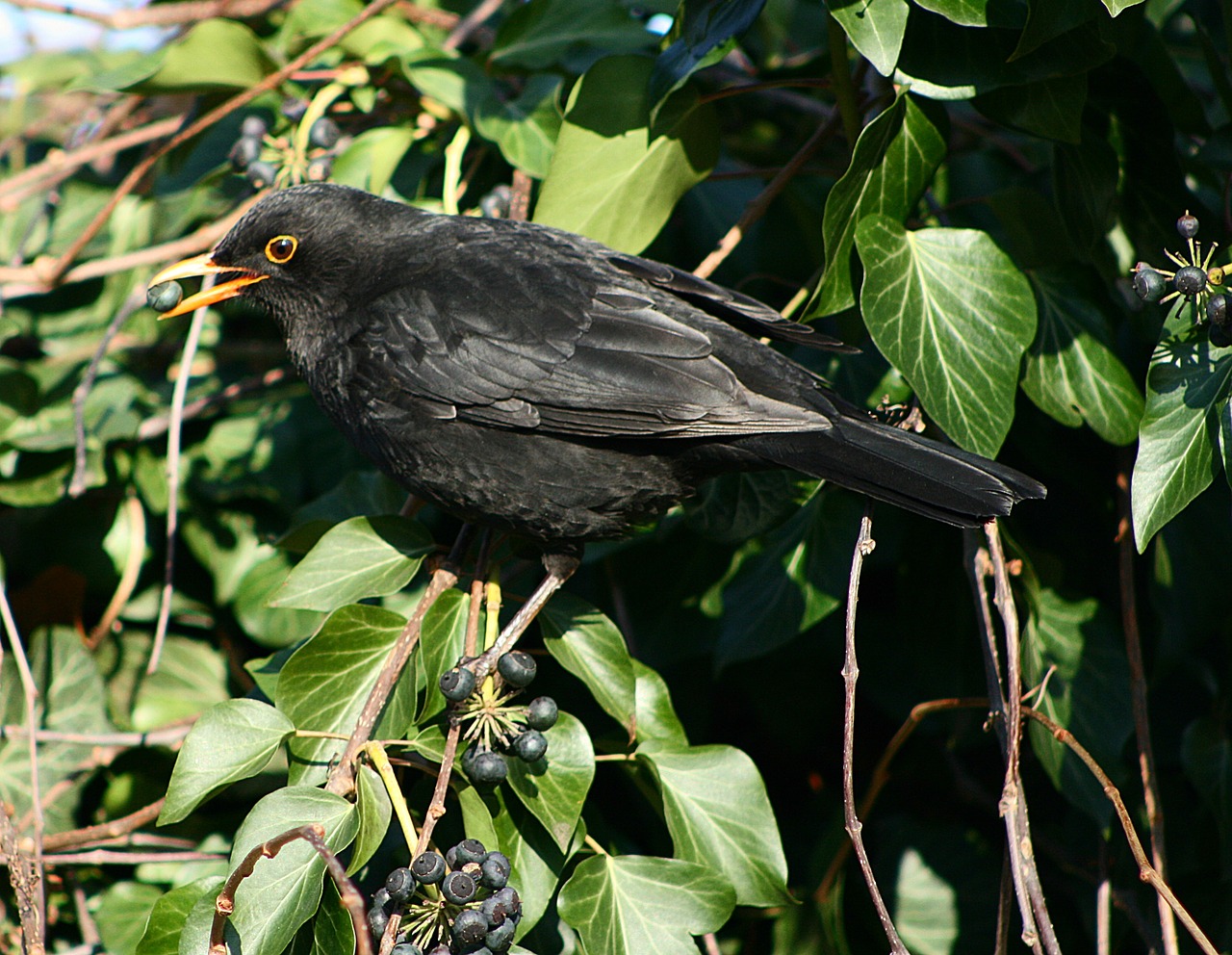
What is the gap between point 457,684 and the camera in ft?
8.09

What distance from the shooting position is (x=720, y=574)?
3.55 meters

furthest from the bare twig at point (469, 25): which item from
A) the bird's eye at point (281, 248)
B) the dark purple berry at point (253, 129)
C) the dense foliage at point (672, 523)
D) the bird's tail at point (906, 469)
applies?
the bird's tail at point (906, 469)

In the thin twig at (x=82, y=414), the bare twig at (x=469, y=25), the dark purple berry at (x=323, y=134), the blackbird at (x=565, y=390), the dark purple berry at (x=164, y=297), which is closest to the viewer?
the blackbird at (x=565, y=390)

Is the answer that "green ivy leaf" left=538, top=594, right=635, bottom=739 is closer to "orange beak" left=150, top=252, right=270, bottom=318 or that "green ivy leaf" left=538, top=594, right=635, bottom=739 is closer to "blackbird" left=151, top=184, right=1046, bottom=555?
"blackbird" left=151, top=184, right=1046, bottom=555

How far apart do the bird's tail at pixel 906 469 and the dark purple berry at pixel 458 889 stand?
127 centimetres

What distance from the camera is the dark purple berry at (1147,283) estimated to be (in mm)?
2316

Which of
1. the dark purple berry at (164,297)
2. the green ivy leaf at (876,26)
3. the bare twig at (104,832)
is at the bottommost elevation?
the bare twig at (104,832)

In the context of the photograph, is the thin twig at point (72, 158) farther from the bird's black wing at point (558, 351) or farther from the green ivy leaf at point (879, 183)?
the green ivy leaf at point (879, 183)

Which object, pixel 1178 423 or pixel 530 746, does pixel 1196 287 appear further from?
pixel 530 746

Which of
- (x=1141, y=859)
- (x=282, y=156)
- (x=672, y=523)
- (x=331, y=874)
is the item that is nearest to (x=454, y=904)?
(x=331, y=874)

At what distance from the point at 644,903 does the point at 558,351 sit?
1.41 metres

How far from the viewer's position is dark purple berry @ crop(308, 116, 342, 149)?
357 centimetres

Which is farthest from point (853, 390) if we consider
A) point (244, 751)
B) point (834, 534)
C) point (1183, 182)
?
point (244, 751)

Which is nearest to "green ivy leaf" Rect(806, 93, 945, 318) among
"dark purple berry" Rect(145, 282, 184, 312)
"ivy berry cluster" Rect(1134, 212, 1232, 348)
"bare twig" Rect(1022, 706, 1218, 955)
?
"ivy berry cluster" Rect(1134, 212, 1232, 348)
